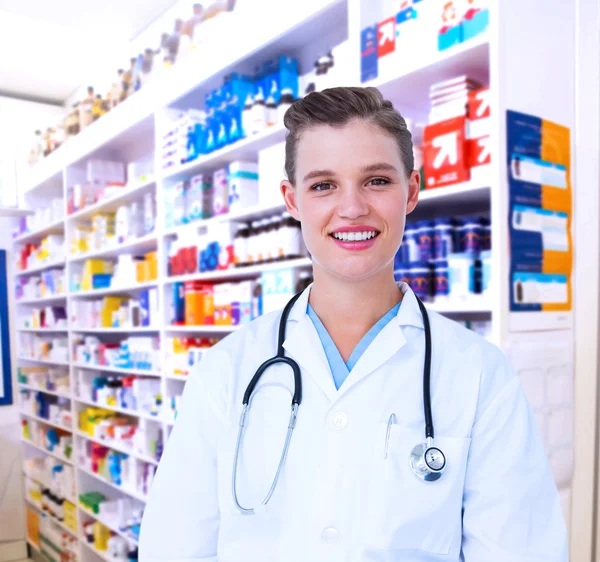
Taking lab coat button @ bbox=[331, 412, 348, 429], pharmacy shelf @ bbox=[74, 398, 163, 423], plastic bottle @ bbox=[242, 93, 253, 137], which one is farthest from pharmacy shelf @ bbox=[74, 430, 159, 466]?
lab coat button @ bbox=[331, 412, 348, 429]

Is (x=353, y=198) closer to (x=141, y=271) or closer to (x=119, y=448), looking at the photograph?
(x=141, y=271)

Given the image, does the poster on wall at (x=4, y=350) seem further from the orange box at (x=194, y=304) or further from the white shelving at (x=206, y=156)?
the orange box at (x=194, y=304)

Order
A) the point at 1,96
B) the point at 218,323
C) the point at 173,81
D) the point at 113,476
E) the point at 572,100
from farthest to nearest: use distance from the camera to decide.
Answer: the point at 1,96 < the point at 113,476 < the point at 173,81 < the point at 218,323 < the point at 572,100

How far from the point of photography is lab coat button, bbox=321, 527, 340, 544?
1.12m

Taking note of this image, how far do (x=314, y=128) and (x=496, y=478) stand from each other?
0.80m

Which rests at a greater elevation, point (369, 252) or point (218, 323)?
point (369, 252)

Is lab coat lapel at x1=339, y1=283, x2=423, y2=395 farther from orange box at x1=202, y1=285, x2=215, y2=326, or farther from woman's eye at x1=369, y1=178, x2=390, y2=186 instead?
orange box at x1=202, y1=285, x2=215, y2=326

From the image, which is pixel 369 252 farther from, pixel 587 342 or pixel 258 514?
pixel 587 342

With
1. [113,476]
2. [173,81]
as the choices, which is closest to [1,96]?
[173,81]

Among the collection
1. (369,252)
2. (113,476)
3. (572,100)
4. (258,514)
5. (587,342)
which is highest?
(572,100)

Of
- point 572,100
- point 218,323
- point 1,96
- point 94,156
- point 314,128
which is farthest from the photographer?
point 1,96

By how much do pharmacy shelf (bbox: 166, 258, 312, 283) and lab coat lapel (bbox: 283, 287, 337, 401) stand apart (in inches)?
49.1

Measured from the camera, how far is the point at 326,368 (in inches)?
Result: 48.8

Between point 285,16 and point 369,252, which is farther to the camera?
point 285,16
